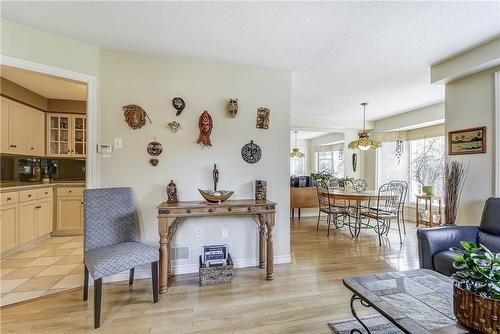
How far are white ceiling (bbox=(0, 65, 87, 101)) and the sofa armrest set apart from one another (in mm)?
4331

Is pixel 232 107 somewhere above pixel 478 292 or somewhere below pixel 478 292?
above

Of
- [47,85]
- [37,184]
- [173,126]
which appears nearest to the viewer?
[173,126]

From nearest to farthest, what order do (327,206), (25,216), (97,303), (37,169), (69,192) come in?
1. (97,303)
2. (25,216)
3. (69,192)
4. (37,169)
5. (327,206)

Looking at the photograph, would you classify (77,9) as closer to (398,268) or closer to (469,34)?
(469,34)

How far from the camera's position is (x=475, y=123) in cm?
277

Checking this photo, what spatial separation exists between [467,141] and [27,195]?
19.3ft

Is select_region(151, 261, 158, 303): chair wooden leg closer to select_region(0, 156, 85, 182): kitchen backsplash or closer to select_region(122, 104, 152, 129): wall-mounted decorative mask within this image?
select_region(122, 104, 152, 129): wall-mounted decorative mask

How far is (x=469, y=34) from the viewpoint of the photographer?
2.28 metres

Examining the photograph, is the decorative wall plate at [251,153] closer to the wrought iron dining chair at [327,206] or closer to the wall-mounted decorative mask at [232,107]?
the wall-mounted decorative mask at [232,107]

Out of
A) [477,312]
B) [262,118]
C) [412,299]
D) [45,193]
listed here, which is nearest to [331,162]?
[262,118]

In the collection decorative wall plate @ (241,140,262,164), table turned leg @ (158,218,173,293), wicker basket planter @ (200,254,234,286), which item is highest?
decorative wall plate @ (241,140,262,164)

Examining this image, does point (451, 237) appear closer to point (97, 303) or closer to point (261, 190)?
point (261, 190)

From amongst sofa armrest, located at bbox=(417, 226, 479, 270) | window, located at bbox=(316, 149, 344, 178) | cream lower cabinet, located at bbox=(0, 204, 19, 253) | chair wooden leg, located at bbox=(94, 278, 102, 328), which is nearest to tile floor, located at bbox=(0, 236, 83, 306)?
cream lower cabinet, located at bbox=(0, 204, 19, 253)

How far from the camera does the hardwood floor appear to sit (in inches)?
71.1
